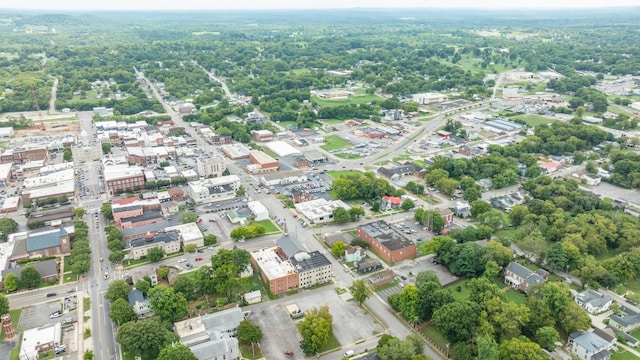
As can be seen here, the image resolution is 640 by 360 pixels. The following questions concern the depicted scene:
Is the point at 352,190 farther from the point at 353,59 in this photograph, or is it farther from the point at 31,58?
the point at 31,58

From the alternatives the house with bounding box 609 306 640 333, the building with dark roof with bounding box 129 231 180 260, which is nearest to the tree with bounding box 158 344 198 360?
the building with dark roof with bounding box 129 231 180 260

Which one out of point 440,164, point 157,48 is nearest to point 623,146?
point 440,164

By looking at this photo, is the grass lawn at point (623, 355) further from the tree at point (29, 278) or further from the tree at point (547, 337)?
the tree at point (29, 278)

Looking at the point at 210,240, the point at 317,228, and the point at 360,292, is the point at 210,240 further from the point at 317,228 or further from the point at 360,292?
the point at 360,292

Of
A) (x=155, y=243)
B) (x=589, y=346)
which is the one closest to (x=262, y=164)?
(x=155, y=243)

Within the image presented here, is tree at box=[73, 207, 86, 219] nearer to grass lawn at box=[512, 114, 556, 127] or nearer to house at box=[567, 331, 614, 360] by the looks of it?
house at box=[567, 331, 614, 360]

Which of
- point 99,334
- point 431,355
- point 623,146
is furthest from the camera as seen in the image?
point 623,146
